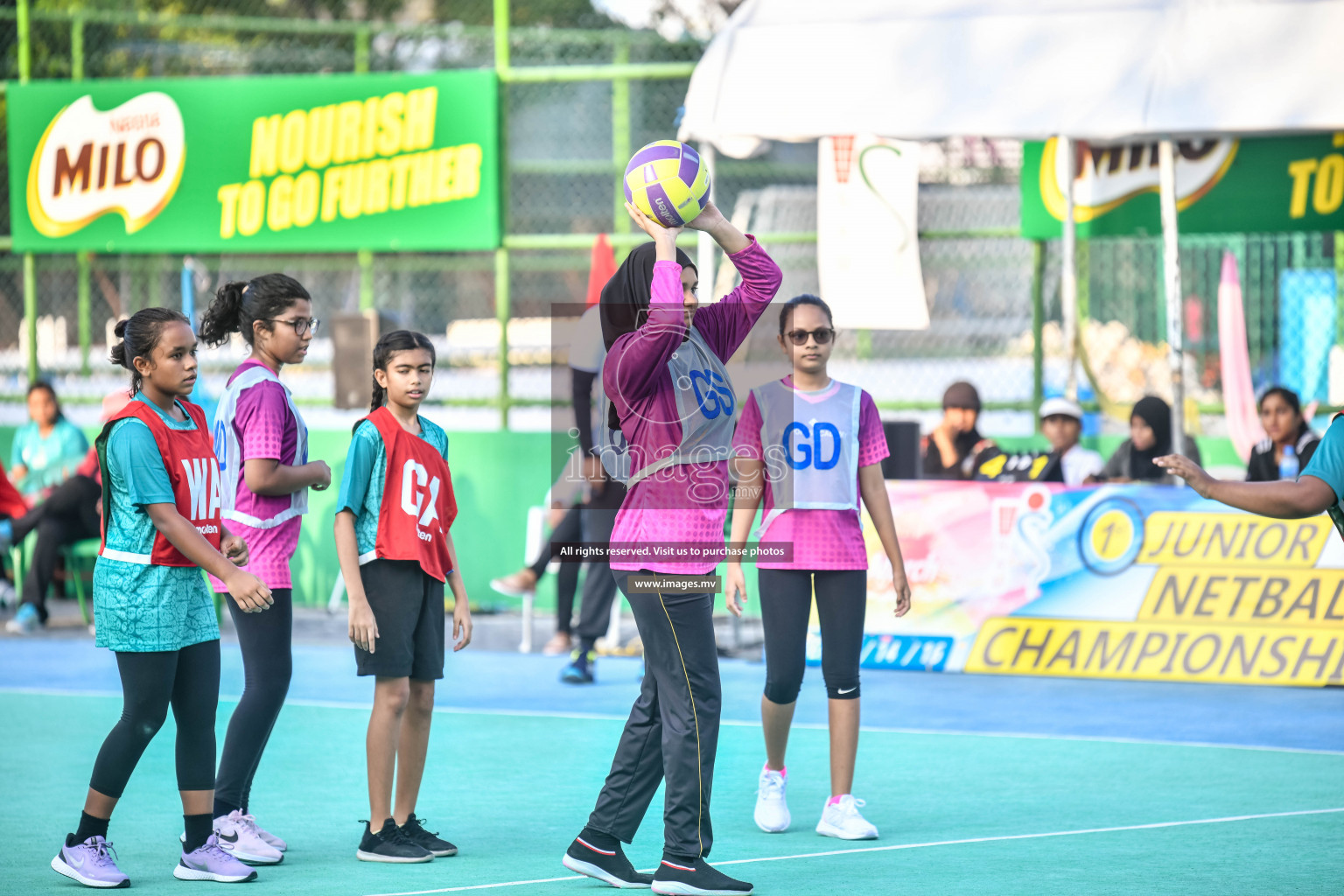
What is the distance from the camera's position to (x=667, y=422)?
4980 millimetres

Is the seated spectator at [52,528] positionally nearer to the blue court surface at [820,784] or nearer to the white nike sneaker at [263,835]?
the blue court surface at [820,784]

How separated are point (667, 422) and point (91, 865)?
2413 millimetres

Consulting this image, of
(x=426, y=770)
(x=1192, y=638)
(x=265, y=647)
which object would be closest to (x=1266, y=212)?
(x=1192, y=638)

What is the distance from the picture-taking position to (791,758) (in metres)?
7.55

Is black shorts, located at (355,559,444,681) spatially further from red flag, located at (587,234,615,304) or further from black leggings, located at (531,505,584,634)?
red flag, located at (587,234,615,304)

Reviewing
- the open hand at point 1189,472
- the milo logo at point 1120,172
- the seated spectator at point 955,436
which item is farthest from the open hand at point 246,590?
the milo logo at point 1120,172

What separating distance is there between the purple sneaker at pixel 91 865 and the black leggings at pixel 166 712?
0.61 ft

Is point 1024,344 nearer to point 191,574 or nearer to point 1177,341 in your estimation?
point 1177,341

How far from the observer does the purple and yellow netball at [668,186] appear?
16.6 ft

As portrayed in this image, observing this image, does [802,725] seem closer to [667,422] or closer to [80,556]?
[667,422]

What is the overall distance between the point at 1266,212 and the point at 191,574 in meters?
9.46

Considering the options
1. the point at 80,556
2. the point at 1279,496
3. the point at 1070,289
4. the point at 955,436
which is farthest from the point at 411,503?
the point at 80,556

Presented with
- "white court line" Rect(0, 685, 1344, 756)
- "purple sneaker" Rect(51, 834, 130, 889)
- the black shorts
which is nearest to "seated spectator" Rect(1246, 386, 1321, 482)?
"white court line" Rect(0, 685, 1344, 756)

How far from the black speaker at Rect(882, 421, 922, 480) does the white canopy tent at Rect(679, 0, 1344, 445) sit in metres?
1.84
